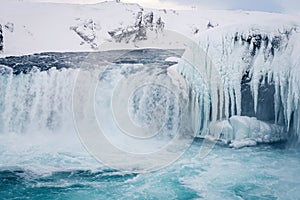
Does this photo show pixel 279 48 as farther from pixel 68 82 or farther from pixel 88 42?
pixel 88 42

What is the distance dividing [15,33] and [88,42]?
15.2 ft

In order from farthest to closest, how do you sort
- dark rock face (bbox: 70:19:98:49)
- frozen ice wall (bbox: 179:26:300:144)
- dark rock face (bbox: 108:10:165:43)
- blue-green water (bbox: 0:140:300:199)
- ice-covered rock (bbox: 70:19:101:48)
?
1. ice-covered rock (bbox: 70:19:101:48)
2. dark rock face (bbox: 70:19:98:49)
3. dark rock face (bbox: 108:10:165:43)
4. frozen ice wall (bbox: 179:26:300:144)
5. blue-green water (bbox: 0:140:300:199)

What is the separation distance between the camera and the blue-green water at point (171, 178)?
5742 millimetres

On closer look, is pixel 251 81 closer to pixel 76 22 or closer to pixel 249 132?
pixel 249 132

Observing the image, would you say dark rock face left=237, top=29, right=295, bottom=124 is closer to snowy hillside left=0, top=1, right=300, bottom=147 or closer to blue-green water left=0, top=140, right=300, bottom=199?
snowy hillside left=0, top=1, right=300, bottom=147

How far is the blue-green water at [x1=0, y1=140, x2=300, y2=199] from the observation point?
226 inches

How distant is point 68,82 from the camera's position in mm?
10062

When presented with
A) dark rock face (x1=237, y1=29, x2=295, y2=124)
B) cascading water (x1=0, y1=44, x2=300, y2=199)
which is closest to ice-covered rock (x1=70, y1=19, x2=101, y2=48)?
cascading water (x1=0, y1=44, x2=300, y2=199)

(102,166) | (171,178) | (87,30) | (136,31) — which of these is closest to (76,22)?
(87,30)

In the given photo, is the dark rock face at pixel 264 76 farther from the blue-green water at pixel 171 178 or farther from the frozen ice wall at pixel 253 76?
the blue-green water at pixel 171 178

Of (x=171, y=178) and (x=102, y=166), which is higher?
(x=102, y=166)

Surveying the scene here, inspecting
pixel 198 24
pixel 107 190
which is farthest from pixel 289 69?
pixel 198 24

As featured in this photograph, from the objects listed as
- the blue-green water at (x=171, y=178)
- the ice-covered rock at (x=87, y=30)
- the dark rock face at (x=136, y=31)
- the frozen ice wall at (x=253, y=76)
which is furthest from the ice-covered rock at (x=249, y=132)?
the ice-covered rock at (x=87, y=30)

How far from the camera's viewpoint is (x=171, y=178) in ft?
21.1
